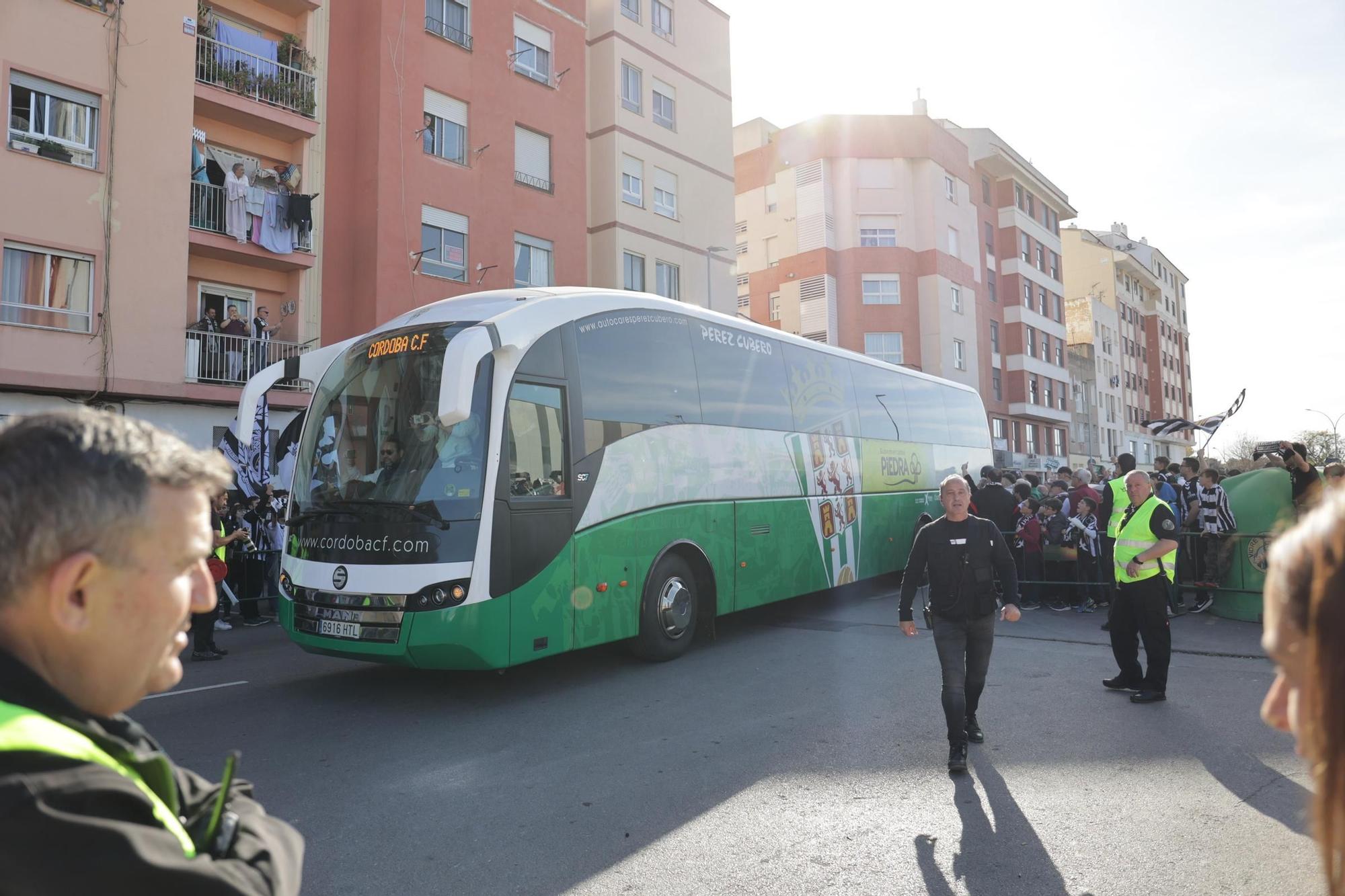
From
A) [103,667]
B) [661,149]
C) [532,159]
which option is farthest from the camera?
[661,149]

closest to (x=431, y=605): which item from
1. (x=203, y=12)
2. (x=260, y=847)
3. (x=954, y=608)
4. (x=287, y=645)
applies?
(x=954, y=608)

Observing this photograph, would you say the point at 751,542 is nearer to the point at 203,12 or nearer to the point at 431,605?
the point at 431,605

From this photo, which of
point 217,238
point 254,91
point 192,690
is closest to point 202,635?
point 192,690

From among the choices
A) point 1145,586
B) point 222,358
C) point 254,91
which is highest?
point 254,91

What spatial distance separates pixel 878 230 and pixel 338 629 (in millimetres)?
39916

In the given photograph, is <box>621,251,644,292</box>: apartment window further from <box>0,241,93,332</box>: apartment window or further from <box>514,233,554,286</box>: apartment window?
<box>0,241,93,332</box>: apartment window

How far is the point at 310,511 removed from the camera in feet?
24.9

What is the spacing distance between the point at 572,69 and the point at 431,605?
2272 centimetres

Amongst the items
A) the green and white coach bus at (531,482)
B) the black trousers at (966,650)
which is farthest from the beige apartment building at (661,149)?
the black trousers at (966,650)

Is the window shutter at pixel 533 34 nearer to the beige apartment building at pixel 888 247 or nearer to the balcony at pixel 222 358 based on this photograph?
the balcony at pixel 222 358

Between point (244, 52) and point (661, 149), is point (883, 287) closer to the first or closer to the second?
point (661, 149)

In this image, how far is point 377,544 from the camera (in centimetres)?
713

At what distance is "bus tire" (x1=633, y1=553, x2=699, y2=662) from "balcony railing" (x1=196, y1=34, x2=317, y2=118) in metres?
16.0

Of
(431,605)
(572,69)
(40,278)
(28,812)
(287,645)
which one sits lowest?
(287,645)
